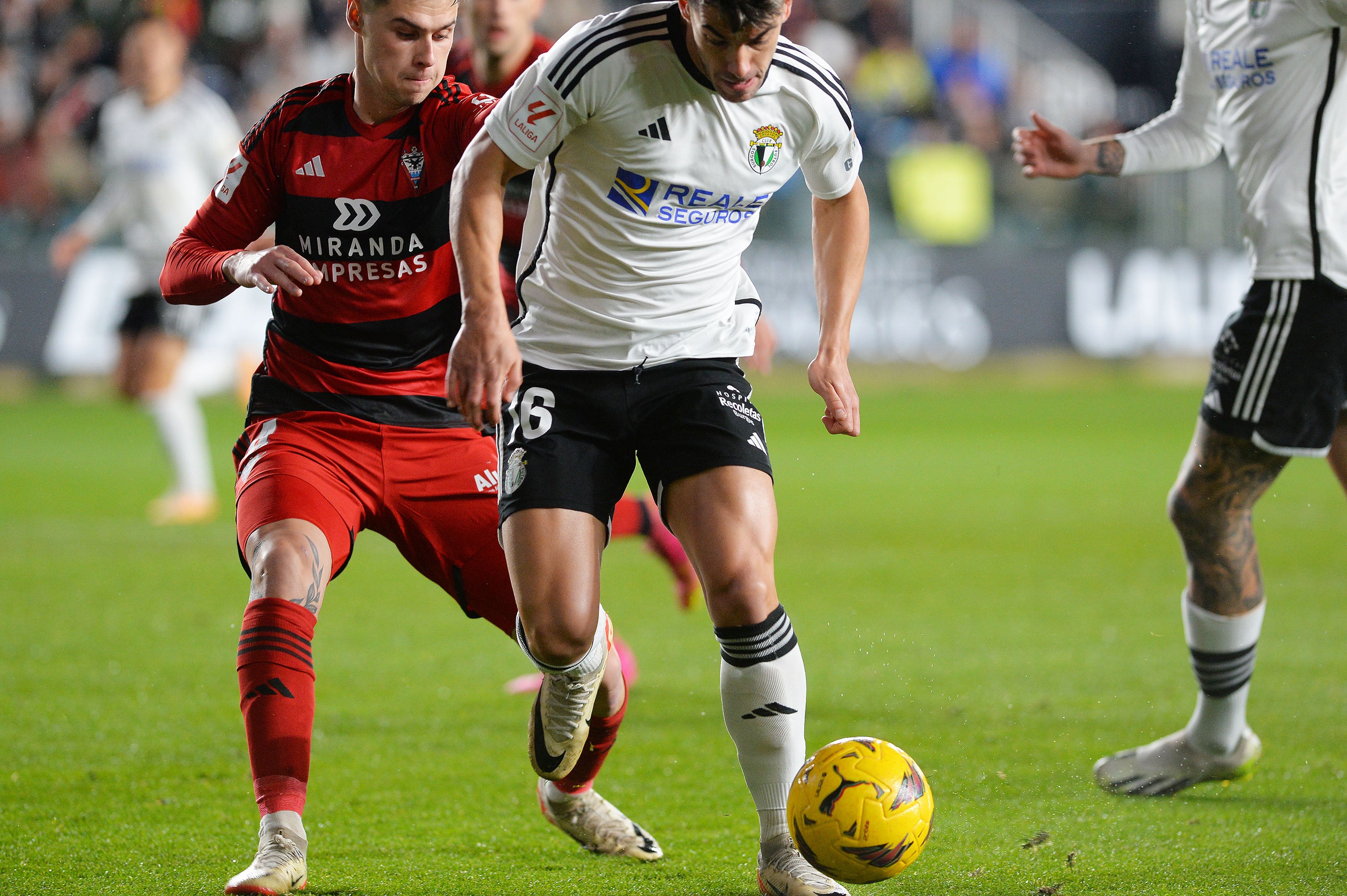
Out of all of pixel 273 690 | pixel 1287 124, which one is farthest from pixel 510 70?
pixel 273 690

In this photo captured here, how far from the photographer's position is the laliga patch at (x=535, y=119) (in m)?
3.19

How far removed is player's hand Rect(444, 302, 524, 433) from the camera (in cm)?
311

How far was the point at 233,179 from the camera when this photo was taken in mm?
3648

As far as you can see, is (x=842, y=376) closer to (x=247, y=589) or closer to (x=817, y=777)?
(x=817, y=777)

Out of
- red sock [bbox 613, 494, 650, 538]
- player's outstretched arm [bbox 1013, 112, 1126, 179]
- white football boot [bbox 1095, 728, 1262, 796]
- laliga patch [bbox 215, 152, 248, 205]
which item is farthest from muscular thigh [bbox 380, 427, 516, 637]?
player's outstretched arm [bbox 1013, 112, 1126, 179]

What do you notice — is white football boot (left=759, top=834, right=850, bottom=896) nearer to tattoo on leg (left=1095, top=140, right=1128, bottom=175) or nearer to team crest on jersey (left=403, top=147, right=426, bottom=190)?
team crest on jersey (left=403, top=147, right=426, bottom=190)

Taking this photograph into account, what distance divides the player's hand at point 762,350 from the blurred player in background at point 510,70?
75 cm

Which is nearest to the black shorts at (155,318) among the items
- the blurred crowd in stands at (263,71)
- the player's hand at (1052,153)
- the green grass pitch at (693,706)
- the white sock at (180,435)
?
the white sock at (180,435)

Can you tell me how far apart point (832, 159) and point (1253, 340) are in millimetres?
1379

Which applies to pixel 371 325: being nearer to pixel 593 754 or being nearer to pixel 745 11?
pixel 593 754

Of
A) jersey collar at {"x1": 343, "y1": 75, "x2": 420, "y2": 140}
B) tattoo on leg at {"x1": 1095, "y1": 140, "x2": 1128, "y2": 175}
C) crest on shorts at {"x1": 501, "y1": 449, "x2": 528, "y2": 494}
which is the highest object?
jersey collar at {"x1": 343, "y1": 75, "x2": 420, "y2": 140}

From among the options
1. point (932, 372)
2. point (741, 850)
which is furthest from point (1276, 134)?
point (932, 372)

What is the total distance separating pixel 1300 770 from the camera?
4262 mm

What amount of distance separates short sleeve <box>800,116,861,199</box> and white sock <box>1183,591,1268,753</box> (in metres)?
1.61
